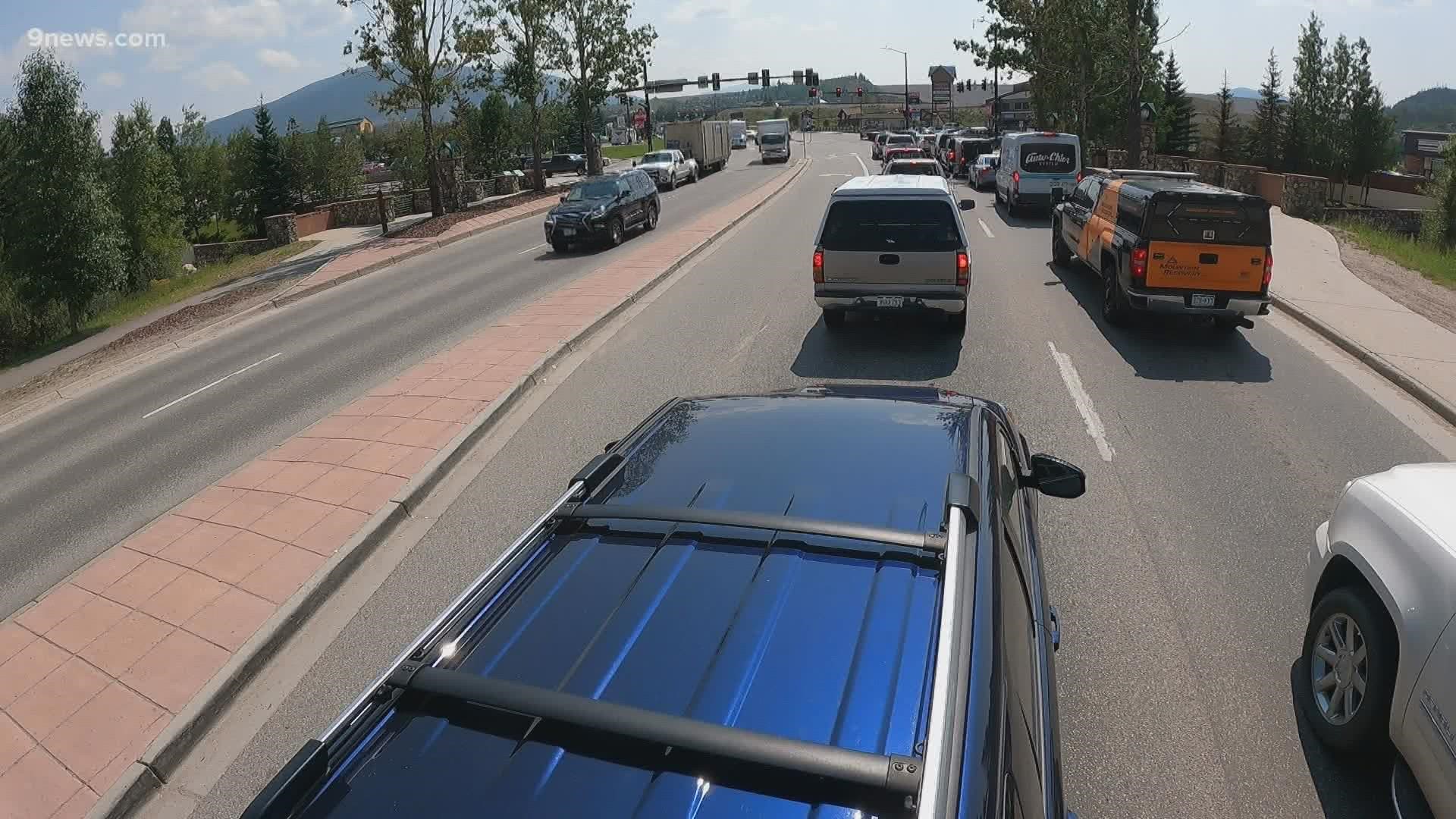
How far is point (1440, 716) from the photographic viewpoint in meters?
3.31

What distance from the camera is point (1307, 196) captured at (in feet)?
82.2

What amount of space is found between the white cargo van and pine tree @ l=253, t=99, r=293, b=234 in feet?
89.8

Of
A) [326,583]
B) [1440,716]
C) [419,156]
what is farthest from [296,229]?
[1440,716]

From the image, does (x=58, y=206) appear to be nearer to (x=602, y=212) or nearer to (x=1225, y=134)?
(x=602, y=212)

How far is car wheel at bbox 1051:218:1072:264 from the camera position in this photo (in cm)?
1703

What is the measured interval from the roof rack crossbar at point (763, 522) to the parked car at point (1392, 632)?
210cm

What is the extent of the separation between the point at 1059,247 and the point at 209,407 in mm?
14339

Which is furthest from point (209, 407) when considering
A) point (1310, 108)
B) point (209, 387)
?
point (1310, 108)

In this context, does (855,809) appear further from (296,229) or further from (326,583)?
(296,229)

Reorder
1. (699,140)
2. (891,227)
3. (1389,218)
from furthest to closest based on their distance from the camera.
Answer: (699,140) → (1389,218) → (891,227)

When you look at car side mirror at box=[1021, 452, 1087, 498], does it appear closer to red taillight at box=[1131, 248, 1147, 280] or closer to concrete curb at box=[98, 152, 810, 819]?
concrete curb at box=[98, 152, 810, 819]

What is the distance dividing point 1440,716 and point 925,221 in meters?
8.84

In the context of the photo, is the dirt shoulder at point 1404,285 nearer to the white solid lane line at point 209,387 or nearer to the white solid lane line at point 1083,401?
the white solid lane line at point 1083,401

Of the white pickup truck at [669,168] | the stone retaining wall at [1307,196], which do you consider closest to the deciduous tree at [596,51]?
the white pickup truck at [669,168]
